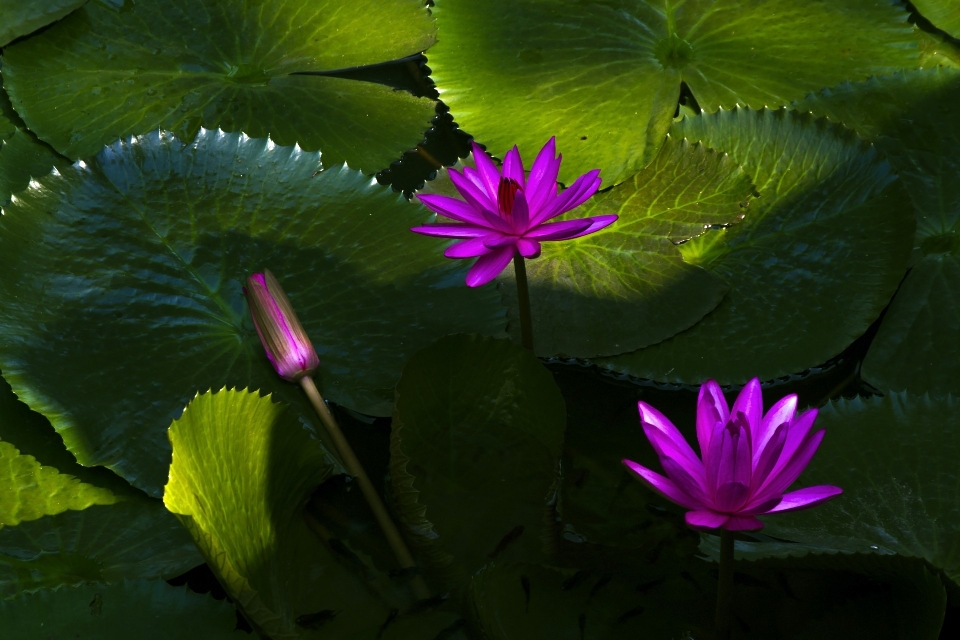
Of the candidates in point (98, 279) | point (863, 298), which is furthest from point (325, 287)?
point (863, 298)

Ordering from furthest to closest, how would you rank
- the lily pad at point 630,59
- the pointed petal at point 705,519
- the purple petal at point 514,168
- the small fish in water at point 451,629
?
1. the lily pad at point 630,59
2. the purple petal at point 514,168
3. the small fish in water at point 451,629
4. the pointed petal at point 705,519

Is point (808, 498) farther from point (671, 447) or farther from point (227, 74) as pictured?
point (227, 74)

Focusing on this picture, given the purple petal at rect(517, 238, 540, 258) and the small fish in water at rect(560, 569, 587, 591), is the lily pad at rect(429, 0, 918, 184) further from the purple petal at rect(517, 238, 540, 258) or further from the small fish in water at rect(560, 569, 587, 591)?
the small fish in water at rect(560, 569, 587, 591)

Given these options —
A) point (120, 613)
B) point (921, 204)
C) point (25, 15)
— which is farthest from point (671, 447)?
point (25, 15)

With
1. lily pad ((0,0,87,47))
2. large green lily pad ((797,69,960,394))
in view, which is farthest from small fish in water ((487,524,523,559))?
lily pad ((0,0,87,47))

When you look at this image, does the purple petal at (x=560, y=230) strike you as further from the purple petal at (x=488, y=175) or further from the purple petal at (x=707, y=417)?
the purple petal at (x=707, y=417)

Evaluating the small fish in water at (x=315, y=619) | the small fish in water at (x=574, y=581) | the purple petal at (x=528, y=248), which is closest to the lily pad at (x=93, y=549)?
the small fish in water at (x=315, y=619)

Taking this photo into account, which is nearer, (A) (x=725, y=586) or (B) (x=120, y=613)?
(A) (x=725, y=586)
